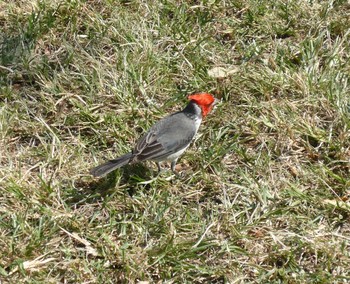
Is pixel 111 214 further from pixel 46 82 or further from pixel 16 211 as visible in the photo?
pixel 46 82

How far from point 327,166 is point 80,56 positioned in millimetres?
2267

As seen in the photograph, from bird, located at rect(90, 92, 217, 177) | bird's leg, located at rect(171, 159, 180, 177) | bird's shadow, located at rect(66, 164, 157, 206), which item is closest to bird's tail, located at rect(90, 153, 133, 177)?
bird, located at rect(90, 92, 217, 177)

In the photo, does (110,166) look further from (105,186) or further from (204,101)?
(204,101)

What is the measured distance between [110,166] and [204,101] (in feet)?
3.05

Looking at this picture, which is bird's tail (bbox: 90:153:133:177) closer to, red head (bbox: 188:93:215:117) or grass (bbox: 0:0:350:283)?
grass (bbox: 0:0:350:283)

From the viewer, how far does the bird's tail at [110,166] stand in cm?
496

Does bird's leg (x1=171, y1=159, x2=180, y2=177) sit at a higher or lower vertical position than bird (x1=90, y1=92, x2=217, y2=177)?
lower

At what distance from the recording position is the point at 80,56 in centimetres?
609

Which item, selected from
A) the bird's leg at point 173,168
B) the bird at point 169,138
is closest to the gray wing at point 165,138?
the bird at point 169,138

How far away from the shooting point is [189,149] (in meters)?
5.51

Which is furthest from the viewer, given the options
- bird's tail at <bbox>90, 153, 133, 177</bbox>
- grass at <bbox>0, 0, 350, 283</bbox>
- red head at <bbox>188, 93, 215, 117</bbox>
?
red head at <bbox>188, 93, 215, 117</bbox>

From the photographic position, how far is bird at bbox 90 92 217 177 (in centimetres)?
509

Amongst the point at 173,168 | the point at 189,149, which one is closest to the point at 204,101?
the point at 189,149

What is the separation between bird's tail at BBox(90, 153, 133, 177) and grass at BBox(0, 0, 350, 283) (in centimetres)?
15
